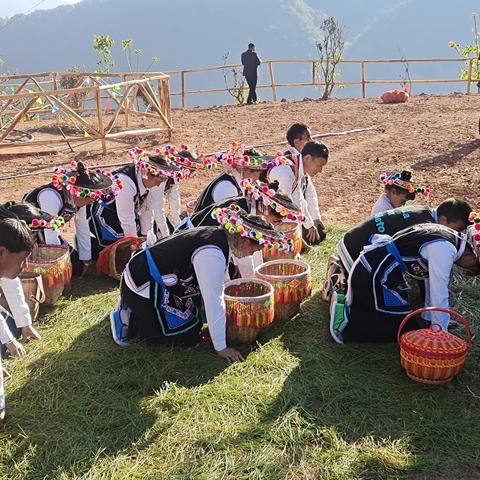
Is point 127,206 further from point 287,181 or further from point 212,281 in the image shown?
point 212,281

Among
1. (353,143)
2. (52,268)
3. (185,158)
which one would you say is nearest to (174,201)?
(185,158)

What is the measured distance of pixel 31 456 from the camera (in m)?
3.01

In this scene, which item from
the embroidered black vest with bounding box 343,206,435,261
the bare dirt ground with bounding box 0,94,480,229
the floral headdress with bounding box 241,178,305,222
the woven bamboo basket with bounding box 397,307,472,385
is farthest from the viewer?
the bare dirt ground with bounding box 0,94,480,229

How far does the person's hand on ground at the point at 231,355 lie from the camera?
3768 mm

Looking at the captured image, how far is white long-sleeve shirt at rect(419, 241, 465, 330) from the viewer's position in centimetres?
344

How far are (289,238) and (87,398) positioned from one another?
88.3 inches

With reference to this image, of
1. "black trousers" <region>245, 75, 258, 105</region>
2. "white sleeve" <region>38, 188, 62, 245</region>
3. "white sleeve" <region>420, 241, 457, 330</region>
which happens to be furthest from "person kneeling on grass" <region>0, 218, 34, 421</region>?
"black trousers" <region>245, 75, 258, 105</region>

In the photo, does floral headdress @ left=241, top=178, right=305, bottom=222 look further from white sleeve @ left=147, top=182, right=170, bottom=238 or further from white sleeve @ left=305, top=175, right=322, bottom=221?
white sleeve @ left=305, top=175, right=322, bottom=221

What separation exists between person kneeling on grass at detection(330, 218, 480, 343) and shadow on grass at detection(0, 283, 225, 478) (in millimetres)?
904

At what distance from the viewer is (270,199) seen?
432 cm

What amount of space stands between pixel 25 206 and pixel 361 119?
10111mm

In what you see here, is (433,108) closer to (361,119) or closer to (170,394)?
(361,119)

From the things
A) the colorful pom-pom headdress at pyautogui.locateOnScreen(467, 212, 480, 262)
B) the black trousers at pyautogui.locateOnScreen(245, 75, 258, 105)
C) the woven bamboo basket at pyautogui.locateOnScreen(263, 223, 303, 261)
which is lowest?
the woven bamboo basket at pyautogui.locateOnScreen(263, 223, 303, 261)

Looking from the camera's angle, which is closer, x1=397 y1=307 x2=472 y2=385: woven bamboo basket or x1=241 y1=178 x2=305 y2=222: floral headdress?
x1=397 y1=307 x2=472 y2=385: woven bamboo basket
